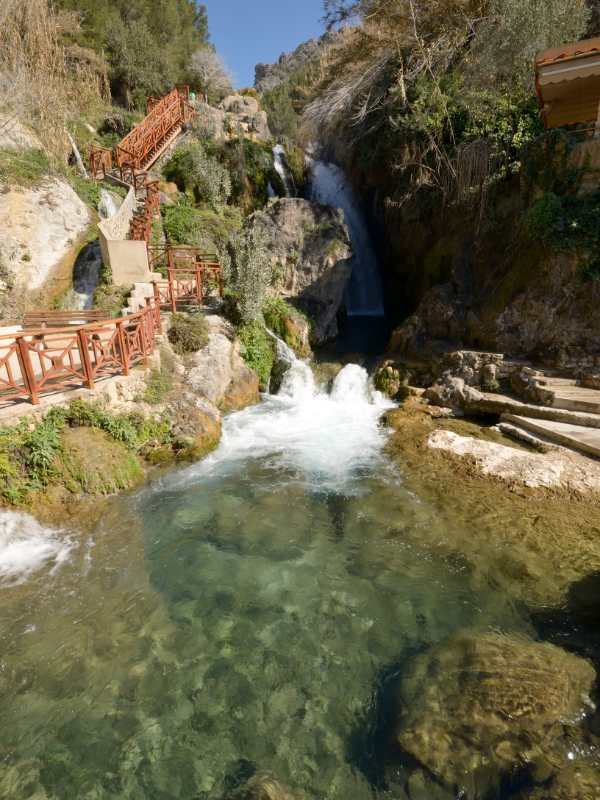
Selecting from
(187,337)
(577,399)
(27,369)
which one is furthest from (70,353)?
(577,399)

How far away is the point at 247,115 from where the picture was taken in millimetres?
29031

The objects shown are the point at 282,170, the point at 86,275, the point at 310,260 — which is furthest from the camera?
the point at 282,170

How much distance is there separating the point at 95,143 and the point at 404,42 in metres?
15.4

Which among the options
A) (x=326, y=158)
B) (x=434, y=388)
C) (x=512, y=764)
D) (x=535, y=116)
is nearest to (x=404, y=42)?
(x=535, y=116)

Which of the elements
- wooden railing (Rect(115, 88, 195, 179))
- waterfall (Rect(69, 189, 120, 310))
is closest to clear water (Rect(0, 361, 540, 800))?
waterfall (Rect(69, 189, 120, 310))

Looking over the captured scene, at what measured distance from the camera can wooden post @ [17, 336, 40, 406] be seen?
22.0 feet

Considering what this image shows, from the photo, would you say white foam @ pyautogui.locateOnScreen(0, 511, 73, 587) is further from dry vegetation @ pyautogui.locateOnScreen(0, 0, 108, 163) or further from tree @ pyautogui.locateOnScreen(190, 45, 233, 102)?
tree @ pyautogui.locateOnScreen(190, 45, 233, 102)

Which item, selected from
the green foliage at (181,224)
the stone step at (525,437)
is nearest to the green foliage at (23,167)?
the green foliage at (181,224)

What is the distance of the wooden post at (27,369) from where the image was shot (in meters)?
6.70

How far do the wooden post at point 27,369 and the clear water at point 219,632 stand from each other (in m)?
2.10

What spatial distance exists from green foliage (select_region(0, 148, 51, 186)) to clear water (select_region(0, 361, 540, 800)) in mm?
14060

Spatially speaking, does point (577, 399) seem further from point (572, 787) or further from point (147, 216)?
point (147, 216)

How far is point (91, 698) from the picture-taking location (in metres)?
4.07

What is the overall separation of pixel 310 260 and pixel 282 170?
33.6ft
